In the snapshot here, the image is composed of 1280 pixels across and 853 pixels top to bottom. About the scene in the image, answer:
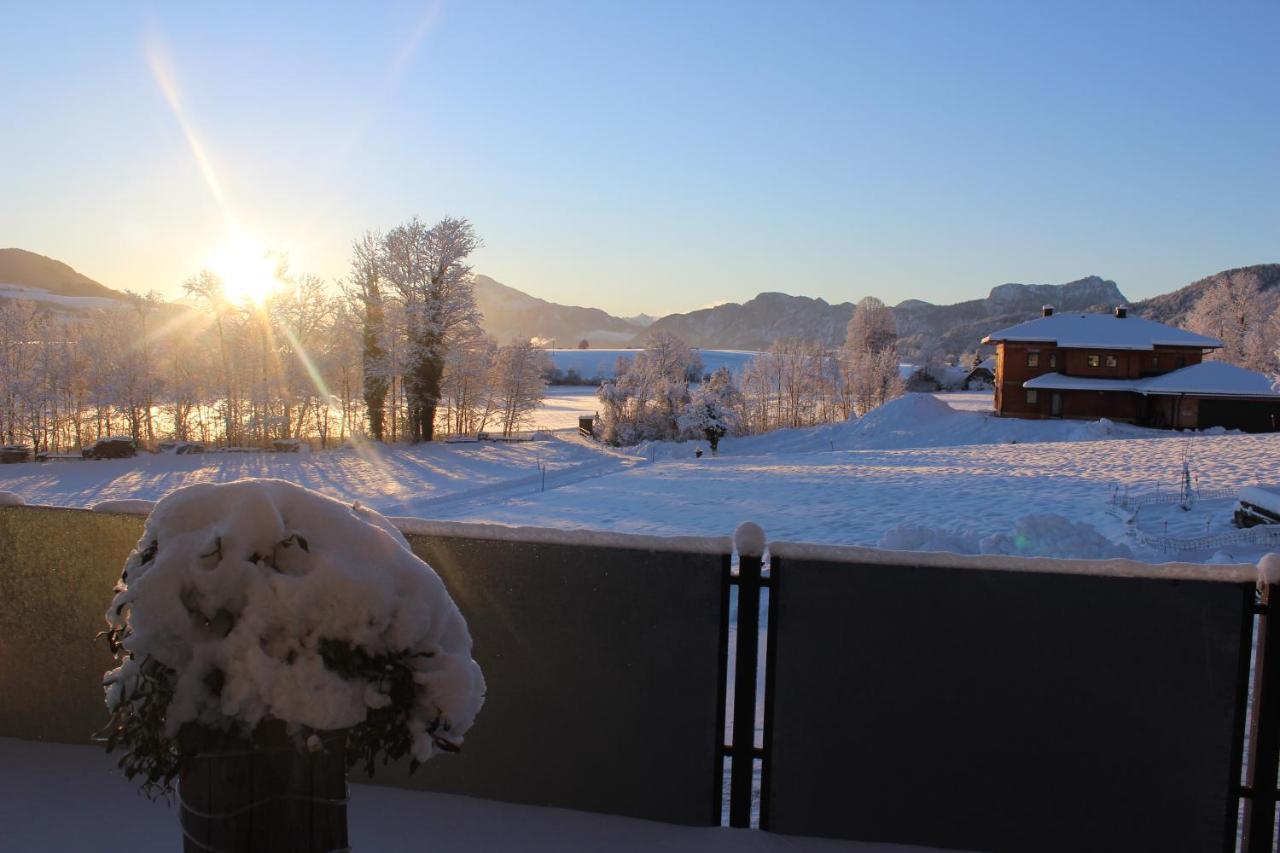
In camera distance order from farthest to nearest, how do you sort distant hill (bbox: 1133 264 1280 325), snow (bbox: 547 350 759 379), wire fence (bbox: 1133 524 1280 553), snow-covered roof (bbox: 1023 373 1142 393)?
1. snow (bbox: 547 350 759 379)
2. distant hill (bbox: 1133 264 1280 325)
3. snow-covered roof (bbox: 1023 373 1142 393)
4. wire fence (bbox: 1133 524 1280 553)

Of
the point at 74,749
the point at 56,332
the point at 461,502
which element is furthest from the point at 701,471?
the point at 56,332

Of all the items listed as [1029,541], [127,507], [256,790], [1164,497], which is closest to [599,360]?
[1164,497]

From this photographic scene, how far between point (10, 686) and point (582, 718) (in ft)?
11.4

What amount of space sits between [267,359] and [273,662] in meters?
40.3

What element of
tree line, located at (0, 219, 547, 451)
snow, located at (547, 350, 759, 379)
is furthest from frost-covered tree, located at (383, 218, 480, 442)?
snow, located at (547, 350, 759, 379)

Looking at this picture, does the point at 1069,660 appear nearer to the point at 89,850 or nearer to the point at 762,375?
the point at 89,850

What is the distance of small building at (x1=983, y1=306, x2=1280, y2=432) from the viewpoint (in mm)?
42156

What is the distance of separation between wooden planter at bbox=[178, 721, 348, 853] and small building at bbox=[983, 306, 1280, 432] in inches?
1928

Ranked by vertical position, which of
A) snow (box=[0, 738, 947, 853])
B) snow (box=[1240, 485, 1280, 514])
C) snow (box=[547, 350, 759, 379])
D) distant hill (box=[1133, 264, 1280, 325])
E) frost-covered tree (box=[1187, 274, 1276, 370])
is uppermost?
distant hill (box=[1133, 264, 1280, 325])

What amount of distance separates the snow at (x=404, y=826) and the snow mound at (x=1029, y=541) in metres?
8.33

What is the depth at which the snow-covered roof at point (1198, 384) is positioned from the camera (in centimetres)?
4116

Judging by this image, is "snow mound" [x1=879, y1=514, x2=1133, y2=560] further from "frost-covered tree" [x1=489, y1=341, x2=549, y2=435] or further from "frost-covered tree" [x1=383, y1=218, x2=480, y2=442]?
"frost-covered tree" [x1=489, y1=341, x2=549, y2=435]

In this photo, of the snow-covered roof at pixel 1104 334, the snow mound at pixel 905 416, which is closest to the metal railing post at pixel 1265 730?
the snow mound at pixel 905 416

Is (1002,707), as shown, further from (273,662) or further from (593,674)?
(273,662)
